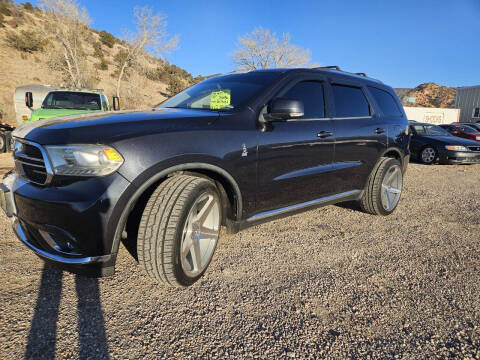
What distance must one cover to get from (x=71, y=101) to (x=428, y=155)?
10.9 metres

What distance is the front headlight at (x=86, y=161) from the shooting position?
1630 millimetres

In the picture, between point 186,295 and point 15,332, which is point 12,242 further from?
point 186,295

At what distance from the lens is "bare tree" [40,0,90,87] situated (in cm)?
2039

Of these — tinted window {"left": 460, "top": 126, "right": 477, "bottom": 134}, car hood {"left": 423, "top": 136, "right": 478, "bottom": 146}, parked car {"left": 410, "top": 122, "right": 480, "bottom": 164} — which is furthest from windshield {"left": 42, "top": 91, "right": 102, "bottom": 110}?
tinted window {"left": 460, "top": 126, "right": 477, "bottom": 134}

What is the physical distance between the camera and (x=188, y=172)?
81.1 inches

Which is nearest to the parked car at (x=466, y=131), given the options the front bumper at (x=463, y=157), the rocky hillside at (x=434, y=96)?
the front bumper at (x=463, y=157)

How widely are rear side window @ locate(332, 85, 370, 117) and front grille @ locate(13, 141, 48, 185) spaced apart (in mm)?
2661

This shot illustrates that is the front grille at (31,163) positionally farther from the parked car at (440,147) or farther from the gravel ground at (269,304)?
the parked car at (440,147)

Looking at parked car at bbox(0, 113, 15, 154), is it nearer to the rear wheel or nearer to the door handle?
the door handle

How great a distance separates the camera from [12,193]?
1891 millimetres

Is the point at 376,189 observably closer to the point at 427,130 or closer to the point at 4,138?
the point at 427,130

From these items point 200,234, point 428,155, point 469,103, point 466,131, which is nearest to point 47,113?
point 200,234

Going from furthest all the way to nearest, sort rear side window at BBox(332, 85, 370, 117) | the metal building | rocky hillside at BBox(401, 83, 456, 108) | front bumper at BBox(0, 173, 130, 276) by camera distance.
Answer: rocky hillside at BBox(401, 83, 456, 108), the metal building, rear side window at BBox(332, 85, 370, 117), front bumper at BBox(0, 173, 130, 276)

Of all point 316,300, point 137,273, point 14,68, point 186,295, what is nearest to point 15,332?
point 137,273
